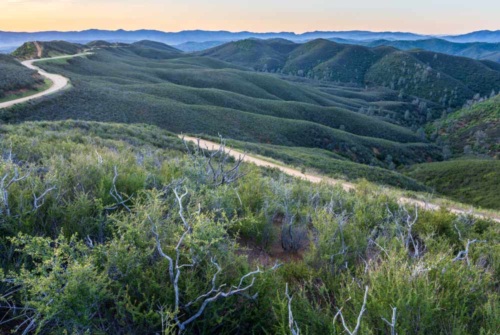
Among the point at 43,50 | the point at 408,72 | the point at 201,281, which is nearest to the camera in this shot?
the point at 201,281

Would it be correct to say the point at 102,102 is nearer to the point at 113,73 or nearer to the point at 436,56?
the point at 113,73

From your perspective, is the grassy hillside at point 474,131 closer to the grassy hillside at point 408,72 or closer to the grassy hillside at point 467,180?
the grassy hillside at point 467,180

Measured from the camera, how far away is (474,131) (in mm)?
81812

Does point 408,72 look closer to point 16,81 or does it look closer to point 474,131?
point 474,131

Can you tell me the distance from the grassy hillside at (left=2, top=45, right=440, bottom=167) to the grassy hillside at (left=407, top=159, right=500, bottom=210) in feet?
25.9

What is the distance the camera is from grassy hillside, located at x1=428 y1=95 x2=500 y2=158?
72875 mm

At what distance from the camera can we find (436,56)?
184875 mm

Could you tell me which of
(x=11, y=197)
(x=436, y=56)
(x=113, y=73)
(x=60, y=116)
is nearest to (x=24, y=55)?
(x=113, y=73)

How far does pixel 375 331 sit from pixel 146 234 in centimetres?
219

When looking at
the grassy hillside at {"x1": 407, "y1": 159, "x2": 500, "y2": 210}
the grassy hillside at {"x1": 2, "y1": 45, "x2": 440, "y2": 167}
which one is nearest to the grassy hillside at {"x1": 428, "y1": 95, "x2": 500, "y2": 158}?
the grassy hillside at {"x1": 2, "y1": 45, "x2": 440, "y2": 167}

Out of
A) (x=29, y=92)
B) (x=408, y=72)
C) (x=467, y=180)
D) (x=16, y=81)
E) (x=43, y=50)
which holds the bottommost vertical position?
(x=467, y=180)

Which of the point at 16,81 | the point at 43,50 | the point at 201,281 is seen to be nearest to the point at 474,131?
the point at 16,81

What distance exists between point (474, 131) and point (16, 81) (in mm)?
89439

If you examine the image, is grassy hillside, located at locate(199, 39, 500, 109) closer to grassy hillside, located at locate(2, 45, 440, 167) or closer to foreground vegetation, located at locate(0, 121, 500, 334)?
grassy hillside, located at locate(2, 45, 440, 167)
